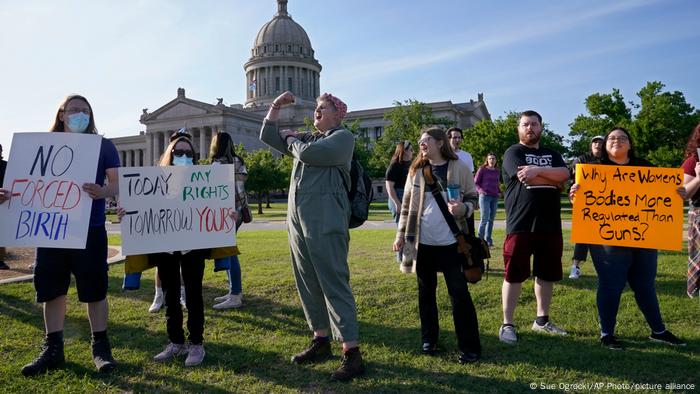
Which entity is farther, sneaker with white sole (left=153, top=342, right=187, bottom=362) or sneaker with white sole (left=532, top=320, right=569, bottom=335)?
sneaker with white sole (left=532, top=320, right=569, bottom=335)

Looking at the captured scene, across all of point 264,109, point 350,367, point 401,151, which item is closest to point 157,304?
point 350,367

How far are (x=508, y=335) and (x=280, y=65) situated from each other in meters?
99.6

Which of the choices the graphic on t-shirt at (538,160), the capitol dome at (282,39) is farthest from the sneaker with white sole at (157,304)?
the capitol dome at (282,39)

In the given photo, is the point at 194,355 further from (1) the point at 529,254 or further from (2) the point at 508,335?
(1) the point at 529,254

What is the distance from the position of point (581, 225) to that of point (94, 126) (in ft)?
16.0

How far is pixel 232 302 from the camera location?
266 inches

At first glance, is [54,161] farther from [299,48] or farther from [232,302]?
Answer: [299,48]

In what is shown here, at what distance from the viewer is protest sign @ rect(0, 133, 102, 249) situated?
4535mm

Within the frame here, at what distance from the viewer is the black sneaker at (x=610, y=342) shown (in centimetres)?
504

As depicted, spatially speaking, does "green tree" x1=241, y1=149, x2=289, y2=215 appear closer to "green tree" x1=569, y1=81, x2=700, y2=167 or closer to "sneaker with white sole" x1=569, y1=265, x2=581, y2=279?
"green tree" x1=569, y1=81, x2=700, y2=167

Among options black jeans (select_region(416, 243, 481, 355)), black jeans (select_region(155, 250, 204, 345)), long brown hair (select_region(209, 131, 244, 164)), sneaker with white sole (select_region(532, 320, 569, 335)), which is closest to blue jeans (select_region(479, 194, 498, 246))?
sneaker with white sole (select_region(532, 320, 569, 335))

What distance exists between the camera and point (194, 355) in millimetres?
4797

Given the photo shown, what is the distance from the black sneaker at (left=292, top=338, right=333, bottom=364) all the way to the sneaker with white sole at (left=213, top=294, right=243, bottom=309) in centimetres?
212

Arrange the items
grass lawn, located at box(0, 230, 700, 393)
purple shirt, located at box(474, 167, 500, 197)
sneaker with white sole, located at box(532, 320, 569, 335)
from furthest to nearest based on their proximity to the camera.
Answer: purple shirt, located at box(474, 167, 500, 197) < sneaker with white sole, located at box(532, 320, 569, 335) < grass lawn, located at box(0, 230, 700, 393)
